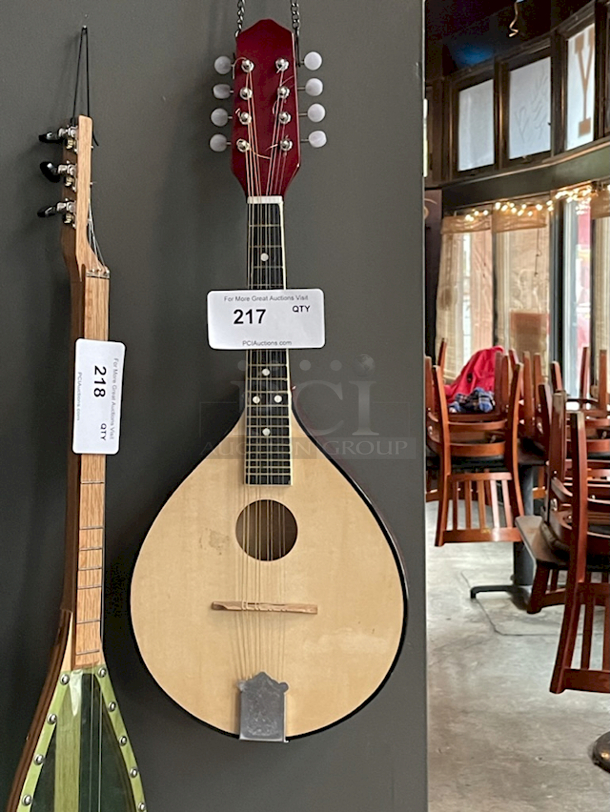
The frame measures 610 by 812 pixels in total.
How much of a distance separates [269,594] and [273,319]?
0.41 meters

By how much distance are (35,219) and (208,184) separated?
278mm

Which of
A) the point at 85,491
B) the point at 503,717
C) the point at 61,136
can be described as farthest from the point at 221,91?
the point at 503,717

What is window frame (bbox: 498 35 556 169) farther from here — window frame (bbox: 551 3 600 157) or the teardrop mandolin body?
the teardrop mandolin body

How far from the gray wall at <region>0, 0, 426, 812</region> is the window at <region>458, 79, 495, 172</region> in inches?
254

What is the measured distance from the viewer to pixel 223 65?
131 centimetres

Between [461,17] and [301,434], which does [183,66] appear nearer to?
[301,434]

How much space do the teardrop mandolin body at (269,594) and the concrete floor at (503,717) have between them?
134 cm

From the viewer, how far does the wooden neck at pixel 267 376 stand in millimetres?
1276

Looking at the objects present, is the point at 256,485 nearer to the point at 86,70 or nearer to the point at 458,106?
the point at 86,70

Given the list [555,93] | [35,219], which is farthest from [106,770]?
[555,93]

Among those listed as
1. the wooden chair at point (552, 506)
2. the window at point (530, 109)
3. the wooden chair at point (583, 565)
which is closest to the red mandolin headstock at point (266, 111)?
the wooden chair at point (583, 565)

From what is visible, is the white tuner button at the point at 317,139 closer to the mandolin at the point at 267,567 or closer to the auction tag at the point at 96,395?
the mandolin at the point at 267,567

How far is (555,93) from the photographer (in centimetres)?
662

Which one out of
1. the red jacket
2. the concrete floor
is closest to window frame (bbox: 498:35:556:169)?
the red jacket
